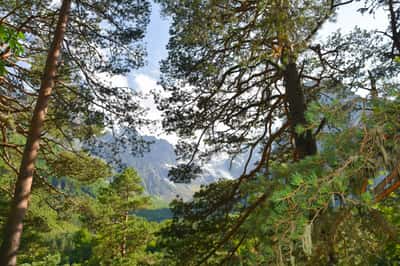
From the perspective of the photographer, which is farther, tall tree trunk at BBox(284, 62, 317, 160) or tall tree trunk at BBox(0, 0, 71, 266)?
tall tree trunk at BBox(284, 62, 317, 160)

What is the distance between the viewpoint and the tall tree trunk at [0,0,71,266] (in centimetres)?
454

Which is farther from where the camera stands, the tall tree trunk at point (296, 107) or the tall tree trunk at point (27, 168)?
the tall tree trunk at point (296, 107)

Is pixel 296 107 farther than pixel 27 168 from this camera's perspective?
Yes

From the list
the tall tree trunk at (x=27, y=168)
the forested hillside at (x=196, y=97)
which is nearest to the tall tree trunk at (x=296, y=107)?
the forested hillside at (x=196, y=97)

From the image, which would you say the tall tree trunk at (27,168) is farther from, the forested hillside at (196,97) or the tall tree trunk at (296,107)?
the tall tree trunk at (296,107)

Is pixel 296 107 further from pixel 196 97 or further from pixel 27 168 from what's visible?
pixel 27 168

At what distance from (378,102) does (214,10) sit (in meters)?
3.47

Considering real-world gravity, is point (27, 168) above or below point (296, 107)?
below

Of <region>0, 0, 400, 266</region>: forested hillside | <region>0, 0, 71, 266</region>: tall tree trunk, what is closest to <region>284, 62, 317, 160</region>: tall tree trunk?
<region>0, 0, 400, 266</region>: forested hillside

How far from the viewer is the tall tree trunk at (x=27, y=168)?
454cm

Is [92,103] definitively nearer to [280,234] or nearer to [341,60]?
[341,60]

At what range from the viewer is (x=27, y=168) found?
4.98 m

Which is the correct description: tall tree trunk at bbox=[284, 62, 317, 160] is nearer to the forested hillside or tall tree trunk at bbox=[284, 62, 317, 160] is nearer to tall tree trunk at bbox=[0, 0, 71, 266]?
the forested hillside

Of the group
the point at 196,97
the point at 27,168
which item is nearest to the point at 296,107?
the point at 196,97
